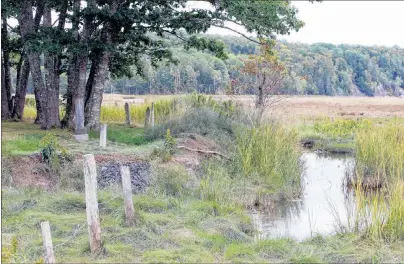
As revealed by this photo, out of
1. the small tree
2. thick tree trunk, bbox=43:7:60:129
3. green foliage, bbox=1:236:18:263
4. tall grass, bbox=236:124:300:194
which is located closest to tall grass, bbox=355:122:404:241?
tall grass, bbox=236:124:300:194

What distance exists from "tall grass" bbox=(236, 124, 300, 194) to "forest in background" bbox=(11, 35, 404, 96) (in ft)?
16.6

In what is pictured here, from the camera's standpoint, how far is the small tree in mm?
18578

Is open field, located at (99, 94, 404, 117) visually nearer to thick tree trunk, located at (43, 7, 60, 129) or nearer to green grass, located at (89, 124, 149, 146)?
green grass, located at (89, 124, 149, 146)

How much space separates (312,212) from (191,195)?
2163 mm

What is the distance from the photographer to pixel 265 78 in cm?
1880

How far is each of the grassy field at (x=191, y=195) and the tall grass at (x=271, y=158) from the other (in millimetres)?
25

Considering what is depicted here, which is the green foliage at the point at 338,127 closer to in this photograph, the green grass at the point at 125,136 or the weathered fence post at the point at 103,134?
the green grass at the point at 125,136

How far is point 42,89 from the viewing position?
15.5 m

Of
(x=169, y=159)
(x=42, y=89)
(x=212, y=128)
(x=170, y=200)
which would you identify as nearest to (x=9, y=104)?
(x=42, y=89)

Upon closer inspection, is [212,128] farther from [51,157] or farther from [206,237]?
[206,237]

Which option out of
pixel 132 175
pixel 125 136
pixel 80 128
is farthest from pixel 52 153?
pixel 125 136

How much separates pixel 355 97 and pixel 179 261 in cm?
1856

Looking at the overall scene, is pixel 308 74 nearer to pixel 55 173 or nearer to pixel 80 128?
pixel 80 128

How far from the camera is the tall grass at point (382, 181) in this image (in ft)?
24.6
